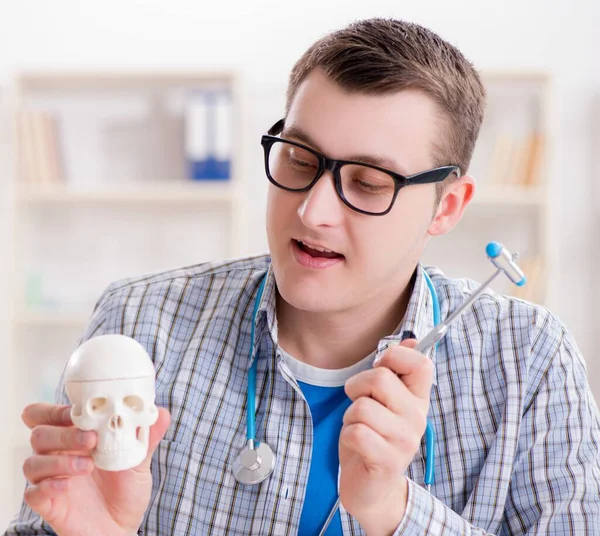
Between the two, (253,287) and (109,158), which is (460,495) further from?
(109,158)

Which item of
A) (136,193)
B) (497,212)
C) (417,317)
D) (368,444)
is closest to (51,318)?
(136,193)

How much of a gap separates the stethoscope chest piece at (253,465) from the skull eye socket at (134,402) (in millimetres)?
366

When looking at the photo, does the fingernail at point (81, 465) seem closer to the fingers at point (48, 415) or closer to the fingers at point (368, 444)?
the fingers at point (48, 415)

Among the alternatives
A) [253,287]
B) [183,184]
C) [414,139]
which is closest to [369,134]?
[414,139]

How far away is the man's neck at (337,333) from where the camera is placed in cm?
156

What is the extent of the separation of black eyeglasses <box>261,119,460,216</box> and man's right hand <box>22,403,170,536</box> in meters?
0.47

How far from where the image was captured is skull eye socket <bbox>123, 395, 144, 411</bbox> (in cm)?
116

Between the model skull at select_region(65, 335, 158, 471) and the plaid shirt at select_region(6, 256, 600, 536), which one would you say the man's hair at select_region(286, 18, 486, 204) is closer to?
the plaid shirt at select_region(6, 256, 600, 536)

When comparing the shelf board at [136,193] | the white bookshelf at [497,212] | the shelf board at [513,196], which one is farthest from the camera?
the white bookshelf at [497,212]

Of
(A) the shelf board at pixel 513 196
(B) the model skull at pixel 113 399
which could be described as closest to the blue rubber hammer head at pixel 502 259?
(B) the model skull at pixel 113 399

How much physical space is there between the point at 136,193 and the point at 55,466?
9.37 feet

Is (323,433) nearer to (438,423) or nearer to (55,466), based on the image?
(438,423)

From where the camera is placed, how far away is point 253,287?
1.69 meters

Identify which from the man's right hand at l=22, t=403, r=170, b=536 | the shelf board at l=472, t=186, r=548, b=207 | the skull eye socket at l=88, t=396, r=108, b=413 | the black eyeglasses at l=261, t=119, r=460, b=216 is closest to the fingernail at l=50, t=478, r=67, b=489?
the man's right hand at l=22, t=403, r=170, b=536
